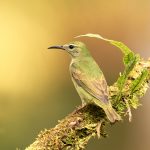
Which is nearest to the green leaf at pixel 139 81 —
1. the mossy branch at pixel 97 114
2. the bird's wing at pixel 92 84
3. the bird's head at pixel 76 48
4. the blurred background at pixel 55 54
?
the mossy branch at pixel 97 114

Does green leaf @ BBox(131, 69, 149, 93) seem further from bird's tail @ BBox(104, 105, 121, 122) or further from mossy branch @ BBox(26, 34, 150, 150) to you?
bird's tail @ BBox(104, 105, 121, 122)

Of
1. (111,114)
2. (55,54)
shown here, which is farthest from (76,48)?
(55,54)

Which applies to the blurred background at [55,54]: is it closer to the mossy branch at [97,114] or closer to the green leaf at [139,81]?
the mossy branch at [97,114]

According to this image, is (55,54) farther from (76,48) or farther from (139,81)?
(139,81)

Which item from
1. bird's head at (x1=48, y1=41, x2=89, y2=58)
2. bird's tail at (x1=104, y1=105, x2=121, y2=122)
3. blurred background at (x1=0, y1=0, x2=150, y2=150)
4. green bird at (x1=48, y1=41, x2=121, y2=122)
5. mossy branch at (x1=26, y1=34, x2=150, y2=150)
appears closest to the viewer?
mossy branch at (x1=26, y1=34, x2=150, y2=150)

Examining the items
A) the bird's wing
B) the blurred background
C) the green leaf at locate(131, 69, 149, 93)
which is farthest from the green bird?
the blurred background
